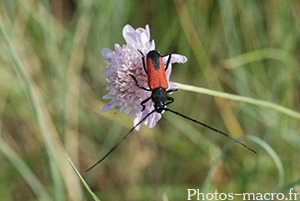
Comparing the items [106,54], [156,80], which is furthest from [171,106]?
[156,80]

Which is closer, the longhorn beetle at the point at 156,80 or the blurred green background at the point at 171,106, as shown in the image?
the longhorn beetle at the point at 156,80

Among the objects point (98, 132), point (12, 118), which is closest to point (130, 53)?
point (98, 132)

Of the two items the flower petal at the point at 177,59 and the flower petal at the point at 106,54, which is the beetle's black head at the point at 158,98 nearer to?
the flower petal at the point at 177,59

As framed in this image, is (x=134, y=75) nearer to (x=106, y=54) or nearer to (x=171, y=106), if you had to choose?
(x=106, y=54)

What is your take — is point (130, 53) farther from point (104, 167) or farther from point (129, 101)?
point (104, 167)

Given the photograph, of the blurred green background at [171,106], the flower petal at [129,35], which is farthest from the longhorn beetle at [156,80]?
the blurred green background at [171,106]

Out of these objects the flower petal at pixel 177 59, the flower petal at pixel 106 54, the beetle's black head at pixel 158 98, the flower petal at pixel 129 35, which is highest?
the flower petal at pixel 129 35
